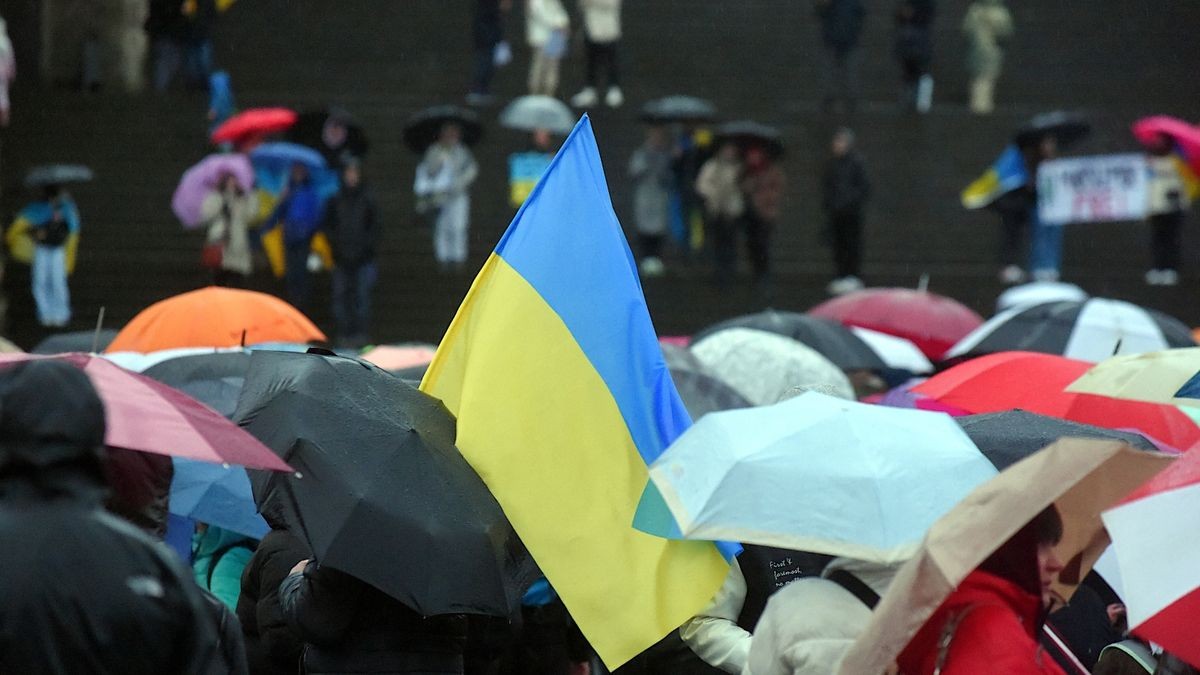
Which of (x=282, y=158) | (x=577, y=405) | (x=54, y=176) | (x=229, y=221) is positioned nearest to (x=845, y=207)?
(x=282, y=158)

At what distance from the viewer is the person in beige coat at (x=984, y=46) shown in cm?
2288

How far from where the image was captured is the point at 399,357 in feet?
28.6

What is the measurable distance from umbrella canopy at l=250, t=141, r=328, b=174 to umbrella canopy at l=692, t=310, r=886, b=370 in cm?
877

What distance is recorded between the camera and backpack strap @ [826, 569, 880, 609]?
401 cm

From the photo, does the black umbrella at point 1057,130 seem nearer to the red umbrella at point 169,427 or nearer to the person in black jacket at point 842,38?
the person in black jacket at point 842,38

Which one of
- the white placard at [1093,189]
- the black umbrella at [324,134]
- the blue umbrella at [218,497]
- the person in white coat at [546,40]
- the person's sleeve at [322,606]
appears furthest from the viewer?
the person in white coat at [546,40]

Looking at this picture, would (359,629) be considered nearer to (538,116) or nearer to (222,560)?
(222,560)

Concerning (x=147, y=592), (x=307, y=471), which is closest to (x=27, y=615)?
(x=147, y=592)

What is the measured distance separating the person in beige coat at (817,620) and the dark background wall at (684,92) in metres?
13.9

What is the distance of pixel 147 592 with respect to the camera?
134 inches

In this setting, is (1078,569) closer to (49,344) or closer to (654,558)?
(654,558)

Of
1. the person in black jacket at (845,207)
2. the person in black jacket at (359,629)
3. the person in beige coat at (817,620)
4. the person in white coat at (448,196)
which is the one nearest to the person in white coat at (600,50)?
the person in white coat at (448,196)

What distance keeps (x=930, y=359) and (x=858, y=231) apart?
251 inches

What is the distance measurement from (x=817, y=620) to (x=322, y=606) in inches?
48.6
